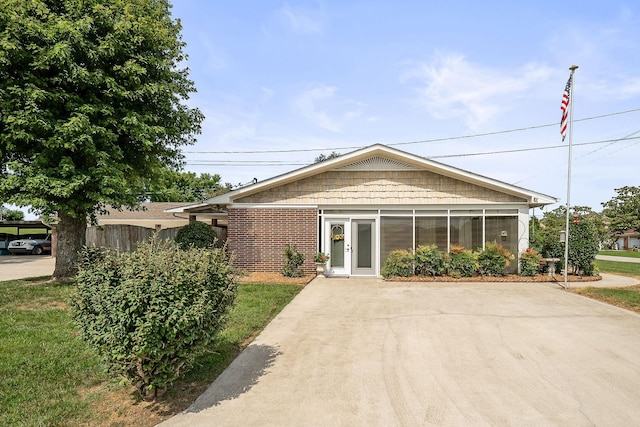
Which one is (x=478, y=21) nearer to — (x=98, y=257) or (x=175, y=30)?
(x=175, y=30)

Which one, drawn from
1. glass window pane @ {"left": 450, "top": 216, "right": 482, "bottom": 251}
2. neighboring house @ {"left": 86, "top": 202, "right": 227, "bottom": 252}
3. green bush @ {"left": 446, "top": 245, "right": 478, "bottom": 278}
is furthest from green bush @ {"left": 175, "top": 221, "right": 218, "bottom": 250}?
glass window pane @ {"left": 450, "top": 216, "right": 482, "bottom": 251}

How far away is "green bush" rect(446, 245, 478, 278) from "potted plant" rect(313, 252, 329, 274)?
402 centimetres

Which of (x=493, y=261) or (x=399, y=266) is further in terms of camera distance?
(x=493, y=261)

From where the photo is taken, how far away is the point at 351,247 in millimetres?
13680

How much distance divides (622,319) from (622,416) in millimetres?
4783

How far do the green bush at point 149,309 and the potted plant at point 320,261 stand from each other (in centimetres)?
909

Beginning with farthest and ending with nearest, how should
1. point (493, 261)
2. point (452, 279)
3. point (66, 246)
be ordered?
point (493, 261) < point (452, 279) < point (66, 246)

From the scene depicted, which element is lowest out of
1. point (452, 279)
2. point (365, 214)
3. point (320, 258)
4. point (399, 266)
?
point (452, 279)

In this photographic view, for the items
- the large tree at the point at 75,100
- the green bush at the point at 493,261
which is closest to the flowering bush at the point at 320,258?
the green bush at the point at 493,261

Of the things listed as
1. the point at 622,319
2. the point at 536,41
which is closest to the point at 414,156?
the point at 536,41

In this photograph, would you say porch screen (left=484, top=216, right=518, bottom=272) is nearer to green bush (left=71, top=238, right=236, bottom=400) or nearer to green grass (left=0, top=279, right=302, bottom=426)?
green grass (left=0, top=279, right=302, bottom=426)

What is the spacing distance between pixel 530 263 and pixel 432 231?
3289 mm

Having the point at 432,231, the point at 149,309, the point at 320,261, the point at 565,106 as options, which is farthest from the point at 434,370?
the point at 565,106

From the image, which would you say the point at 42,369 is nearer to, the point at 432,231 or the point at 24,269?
the point at 432,231
